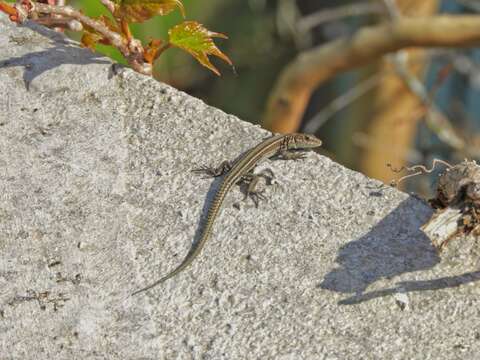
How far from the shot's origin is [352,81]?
8578 millimetres

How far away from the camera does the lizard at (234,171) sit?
263 cm

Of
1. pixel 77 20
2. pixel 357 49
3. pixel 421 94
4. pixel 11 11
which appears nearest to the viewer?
pixel 11 11

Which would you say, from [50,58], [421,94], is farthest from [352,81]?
[50,58]

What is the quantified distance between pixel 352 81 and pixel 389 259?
608cm

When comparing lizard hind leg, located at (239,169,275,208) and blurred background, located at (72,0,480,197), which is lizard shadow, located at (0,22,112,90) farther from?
blurred background, located at (72,0,480,197)

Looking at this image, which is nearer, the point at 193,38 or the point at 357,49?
the point at 193,38

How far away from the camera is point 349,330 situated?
2.48m

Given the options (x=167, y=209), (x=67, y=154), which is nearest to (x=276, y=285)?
(x=167, y=209)

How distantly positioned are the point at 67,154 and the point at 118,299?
2.00 feet

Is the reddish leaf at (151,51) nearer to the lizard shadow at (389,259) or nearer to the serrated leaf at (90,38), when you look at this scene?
the serrated leaf at (90,38)

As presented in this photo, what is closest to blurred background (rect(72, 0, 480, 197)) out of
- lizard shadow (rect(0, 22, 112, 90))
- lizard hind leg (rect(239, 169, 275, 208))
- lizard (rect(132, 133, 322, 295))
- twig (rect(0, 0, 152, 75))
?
lizard shadow (rect(0, 22, 112, 90))

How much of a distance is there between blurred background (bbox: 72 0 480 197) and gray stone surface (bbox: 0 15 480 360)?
208 cm

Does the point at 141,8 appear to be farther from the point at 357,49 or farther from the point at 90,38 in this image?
the point at 357,49

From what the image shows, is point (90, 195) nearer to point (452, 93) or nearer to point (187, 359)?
point (187, 359)
